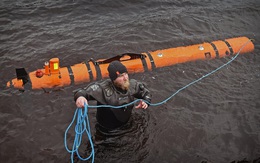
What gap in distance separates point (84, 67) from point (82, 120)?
103 inches

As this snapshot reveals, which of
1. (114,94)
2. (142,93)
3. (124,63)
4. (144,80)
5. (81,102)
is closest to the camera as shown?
(81,102)

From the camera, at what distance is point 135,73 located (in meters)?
6.60

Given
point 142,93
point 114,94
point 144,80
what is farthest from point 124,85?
point 144,80

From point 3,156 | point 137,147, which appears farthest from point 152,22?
point 3,156

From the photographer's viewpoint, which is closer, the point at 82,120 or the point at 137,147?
the point at 82,120

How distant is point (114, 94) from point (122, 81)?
319 mm

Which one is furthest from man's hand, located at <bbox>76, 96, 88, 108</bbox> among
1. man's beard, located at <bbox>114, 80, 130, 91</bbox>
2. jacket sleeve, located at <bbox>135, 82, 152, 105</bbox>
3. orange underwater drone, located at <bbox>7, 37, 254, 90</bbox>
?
orange underwater drone, located at <bbox>7, 37, 254, 90</bbox>

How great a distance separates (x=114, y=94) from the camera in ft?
12.7

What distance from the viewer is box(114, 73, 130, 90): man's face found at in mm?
3684

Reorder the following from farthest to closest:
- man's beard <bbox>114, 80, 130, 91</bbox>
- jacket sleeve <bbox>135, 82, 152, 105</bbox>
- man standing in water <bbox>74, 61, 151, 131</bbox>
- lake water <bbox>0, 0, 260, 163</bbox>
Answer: lake water <bbox>0, 0, 260, 163</bbox> → jacket sleeve <bbox>135, 82, 152, 105</bbox> → man's beard <bbox>114, 80, 130, 91</bbox> → man standing in water <bbox>74, 61, 151, 131</bbox>

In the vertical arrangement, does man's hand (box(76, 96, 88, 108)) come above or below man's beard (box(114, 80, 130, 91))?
below

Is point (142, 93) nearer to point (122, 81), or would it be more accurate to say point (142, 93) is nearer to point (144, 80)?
point (122, 81)

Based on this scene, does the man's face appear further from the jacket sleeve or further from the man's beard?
the jacket sleeve

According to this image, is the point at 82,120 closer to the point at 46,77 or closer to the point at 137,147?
the point at 137,147
